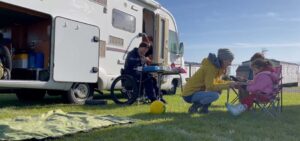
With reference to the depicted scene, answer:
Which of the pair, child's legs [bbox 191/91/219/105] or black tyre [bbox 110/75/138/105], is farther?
black tyre [bbox 110/75/138/105]

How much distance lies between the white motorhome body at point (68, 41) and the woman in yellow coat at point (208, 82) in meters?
2.14

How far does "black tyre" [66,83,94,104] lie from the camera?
270 inches

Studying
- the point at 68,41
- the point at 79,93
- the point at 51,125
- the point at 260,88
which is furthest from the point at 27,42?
the point at 260,88

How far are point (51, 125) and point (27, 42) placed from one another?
3.85 m

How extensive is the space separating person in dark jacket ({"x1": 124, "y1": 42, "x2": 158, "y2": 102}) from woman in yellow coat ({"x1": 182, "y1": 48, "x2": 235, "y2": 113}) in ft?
4.57

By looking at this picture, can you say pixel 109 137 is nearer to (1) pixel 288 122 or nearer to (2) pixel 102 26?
(1) pixel 288 122

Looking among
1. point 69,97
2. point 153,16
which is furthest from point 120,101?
point 153,16

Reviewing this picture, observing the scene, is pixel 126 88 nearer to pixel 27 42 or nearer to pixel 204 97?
pixel 204 97

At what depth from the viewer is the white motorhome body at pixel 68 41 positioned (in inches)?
245

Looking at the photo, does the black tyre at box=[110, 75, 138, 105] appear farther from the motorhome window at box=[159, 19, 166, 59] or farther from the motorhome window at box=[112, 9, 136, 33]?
the motorhome window at box=[159, 19, 166, 59]

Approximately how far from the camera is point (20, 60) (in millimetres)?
6801

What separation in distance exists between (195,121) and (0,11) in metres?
3.87

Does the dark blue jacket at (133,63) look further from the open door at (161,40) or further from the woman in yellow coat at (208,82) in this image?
the open door at (161,40)

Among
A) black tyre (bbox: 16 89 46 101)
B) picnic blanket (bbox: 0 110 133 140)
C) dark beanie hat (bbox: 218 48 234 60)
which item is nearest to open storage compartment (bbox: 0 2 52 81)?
black tyre (bbox: 16 89 46 101)
